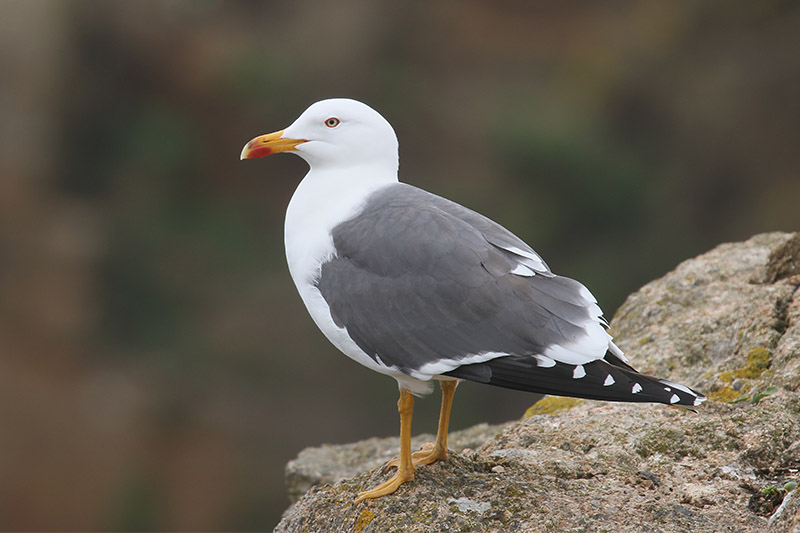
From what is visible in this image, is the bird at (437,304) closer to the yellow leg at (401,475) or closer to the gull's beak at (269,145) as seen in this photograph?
the yellow leg at (401,475)

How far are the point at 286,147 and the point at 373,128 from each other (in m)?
0.34

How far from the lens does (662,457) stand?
3.57 metres

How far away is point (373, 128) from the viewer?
12.2ft

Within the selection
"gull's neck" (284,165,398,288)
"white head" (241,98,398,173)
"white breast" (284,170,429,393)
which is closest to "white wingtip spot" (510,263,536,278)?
"white breast" (284,170,429,393)

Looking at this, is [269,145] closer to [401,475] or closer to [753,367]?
[401,475]

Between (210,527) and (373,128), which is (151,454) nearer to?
(210,527)

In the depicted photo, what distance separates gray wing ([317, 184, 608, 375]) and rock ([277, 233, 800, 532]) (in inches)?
19.2

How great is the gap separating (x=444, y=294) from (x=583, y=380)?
0.52 metres

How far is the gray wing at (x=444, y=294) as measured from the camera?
3.12 meters

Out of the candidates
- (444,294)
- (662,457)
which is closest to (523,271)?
(444,294)

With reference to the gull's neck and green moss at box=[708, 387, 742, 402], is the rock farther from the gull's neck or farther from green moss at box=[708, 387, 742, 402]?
the gull's neck

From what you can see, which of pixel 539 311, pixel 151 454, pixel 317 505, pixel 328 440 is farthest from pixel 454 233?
pixel 151 454

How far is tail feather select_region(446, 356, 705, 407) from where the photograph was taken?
2.94 m

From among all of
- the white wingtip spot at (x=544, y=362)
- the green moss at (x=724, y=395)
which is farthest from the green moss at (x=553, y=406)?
the white wingtip spot at (x=544, y=362)
